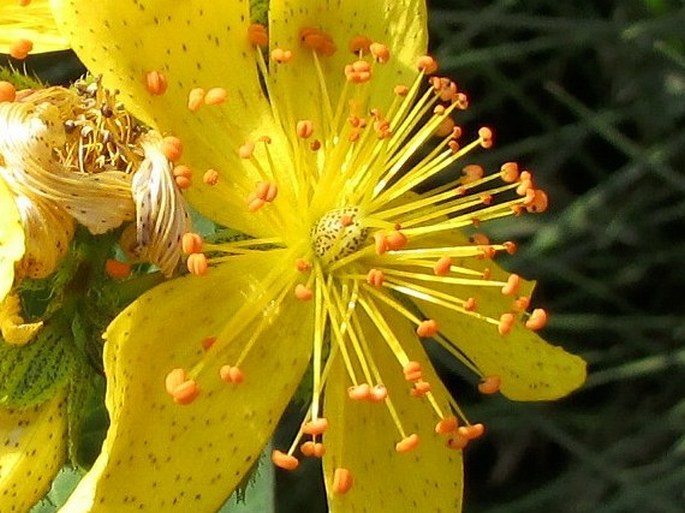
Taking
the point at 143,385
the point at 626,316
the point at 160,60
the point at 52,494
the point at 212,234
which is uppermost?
the point at 160,60

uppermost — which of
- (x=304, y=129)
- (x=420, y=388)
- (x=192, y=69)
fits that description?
(x=192, y=69)

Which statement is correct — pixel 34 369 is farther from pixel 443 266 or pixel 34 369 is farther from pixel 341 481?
pixel 443 266

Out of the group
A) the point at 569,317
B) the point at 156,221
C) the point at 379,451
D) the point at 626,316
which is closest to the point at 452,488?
the point at 379,451

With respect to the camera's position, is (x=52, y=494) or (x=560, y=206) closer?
(x=52, y=494)

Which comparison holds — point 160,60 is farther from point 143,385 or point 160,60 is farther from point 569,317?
point 569,317

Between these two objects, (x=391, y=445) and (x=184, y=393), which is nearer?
(x=184, y=393)

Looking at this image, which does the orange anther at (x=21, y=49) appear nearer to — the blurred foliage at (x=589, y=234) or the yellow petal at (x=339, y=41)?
the yellow petal at (x=339, y=41)

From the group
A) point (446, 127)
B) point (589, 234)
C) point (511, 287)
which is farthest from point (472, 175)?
point (589, 234)
